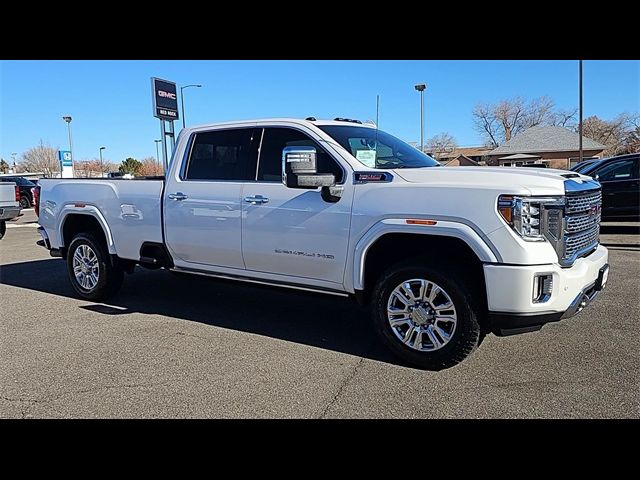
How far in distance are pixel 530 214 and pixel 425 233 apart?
765 millimetres

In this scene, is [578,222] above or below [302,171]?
below

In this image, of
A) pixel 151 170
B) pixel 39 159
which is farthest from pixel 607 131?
pixel 39 159

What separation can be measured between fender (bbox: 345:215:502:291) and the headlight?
8.9 inches

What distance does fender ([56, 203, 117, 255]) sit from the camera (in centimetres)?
629

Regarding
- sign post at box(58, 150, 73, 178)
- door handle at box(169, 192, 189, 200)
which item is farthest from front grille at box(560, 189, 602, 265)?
sign post at box(58, 150, 73, 178)

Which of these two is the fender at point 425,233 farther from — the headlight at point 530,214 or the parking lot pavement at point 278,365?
the parking lot pavement at point 278,365

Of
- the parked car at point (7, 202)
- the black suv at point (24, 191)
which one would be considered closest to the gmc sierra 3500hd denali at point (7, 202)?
the parked car at point (7, 202)

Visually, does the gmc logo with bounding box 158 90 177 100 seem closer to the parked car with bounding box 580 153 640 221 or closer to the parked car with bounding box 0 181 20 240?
the parked car with bounding box 0 181 20 240

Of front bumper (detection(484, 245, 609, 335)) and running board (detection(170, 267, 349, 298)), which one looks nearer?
front bumper (detection(484, 245, 609, 335))

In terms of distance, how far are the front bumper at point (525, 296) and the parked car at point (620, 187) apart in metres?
8.56

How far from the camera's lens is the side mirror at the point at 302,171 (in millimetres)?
4312

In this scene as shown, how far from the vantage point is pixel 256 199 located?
16.4 ft

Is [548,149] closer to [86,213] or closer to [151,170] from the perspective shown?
[151,170]
